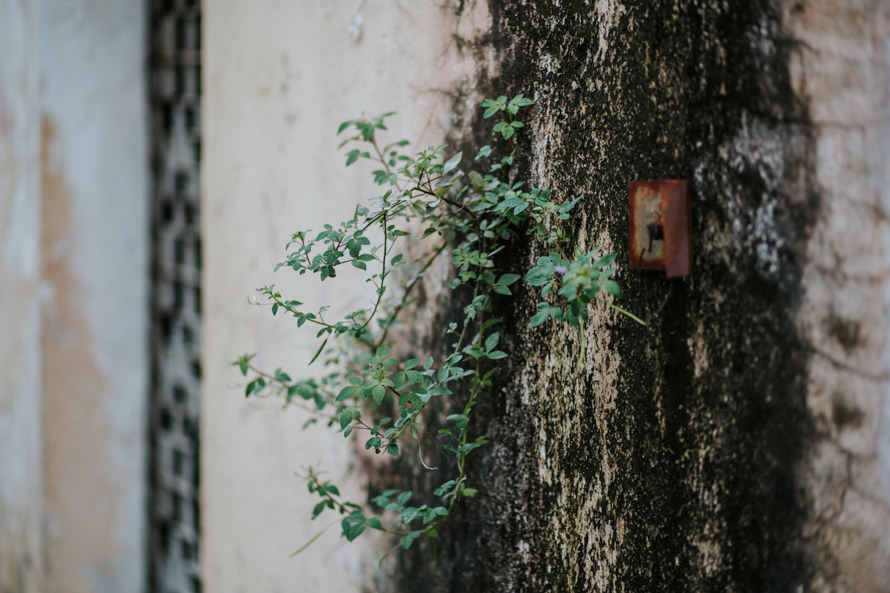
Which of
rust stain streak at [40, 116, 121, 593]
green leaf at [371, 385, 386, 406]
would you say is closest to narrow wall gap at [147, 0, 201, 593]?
rust stain streak at [40, 116, 121, 593]

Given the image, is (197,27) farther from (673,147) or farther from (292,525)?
(673,147)

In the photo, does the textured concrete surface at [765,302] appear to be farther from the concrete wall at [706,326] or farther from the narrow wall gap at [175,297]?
the narrow wall gap at [175,297]

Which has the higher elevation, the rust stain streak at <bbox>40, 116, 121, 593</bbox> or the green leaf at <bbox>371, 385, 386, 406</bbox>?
the green leaf at <bbox>371, 385, 386, 406</bbox>

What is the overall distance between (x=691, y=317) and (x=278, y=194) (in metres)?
1.45

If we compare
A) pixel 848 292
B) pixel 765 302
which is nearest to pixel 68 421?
pixel 765 302

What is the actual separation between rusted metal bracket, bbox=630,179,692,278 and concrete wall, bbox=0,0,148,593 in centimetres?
276

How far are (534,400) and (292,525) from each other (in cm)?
113

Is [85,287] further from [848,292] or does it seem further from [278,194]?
[848,292]

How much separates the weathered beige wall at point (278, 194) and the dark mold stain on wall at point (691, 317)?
0.43 metres

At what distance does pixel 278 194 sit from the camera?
2340 millimetres

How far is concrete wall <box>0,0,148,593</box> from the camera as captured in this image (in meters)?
3.31

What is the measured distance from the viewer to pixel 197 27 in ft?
10.7

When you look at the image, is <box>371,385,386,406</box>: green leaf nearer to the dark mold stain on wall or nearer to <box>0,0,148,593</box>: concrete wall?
the dark mold stain on wall

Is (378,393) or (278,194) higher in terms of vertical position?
(278,194)
